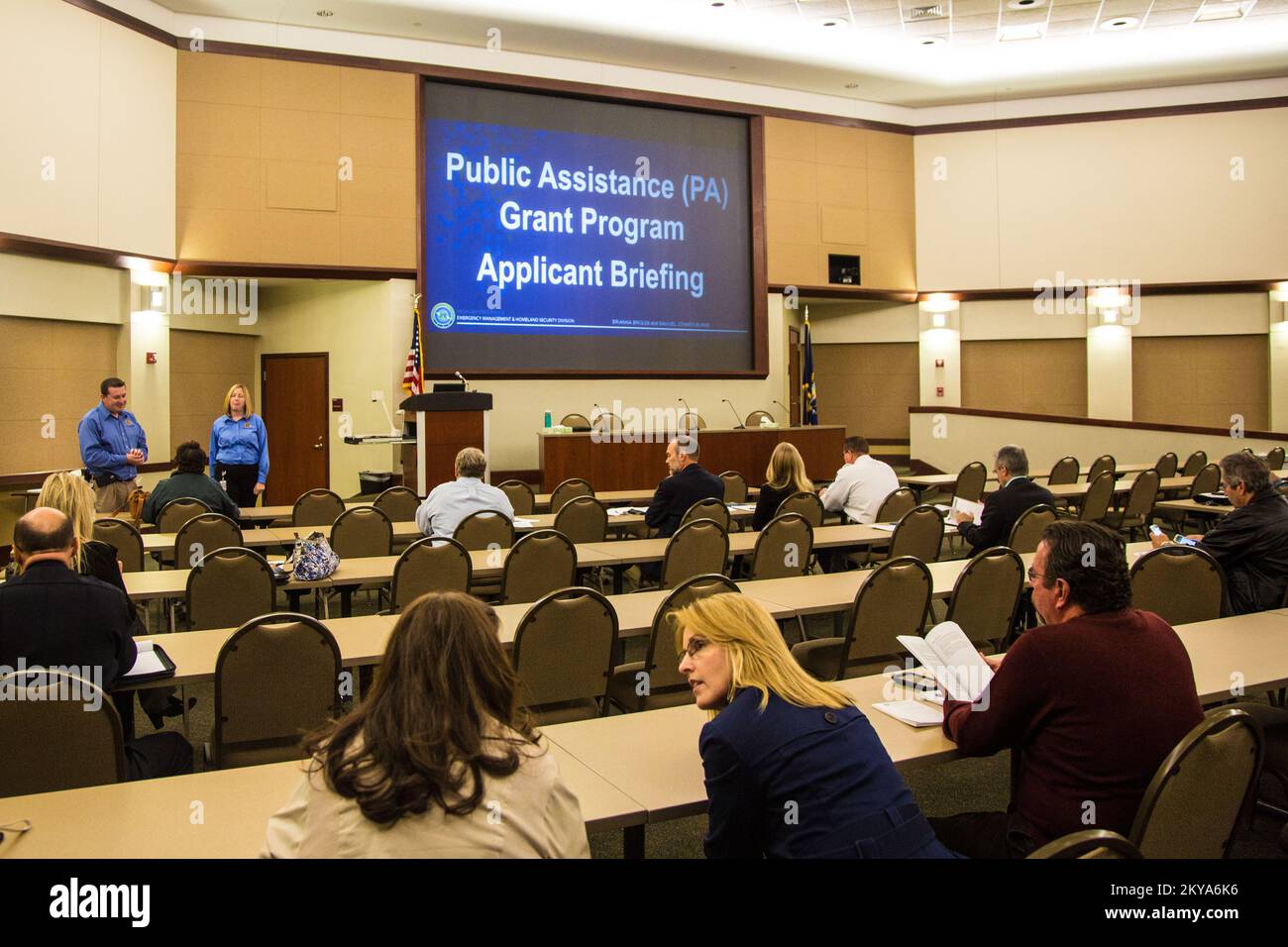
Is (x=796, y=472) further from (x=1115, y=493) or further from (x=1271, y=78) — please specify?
(x=1271, y=78)

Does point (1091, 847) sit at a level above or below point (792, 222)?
below

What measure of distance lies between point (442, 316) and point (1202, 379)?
11486mm

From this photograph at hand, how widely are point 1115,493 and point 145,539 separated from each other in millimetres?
8570

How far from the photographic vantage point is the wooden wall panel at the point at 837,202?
14406 mm

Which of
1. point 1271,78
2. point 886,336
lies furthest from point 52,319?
point 1271,78

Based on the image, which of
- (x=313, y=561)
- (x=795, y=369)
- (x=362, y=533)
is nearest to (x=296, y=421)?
(x=362, y=533)

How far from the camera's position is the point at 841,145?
49.0 ft

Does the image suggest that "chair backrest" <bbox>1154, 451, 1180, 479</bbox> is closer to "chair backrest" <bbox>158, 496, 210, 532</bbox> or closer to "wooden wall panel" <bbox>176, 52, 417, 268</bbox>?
"wooden wall panel" <bbox>176, 52, 417, 268</bbox>

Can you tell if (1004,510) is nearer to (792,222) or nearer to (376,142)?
(376,142)

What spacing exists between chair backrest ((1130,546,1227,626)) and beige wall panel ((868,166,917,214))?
1198 centimetres

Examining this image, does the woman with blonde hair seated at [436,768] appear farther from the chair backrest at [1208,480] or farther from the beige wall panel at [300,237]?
the beige wall panel at [300,237]

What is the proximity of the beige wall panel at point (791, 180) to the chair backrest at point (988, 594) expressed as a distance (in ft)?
35.4

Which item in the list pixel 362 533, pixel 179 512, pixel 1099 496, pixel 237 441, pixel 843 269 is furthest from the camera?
pixel 843 269
